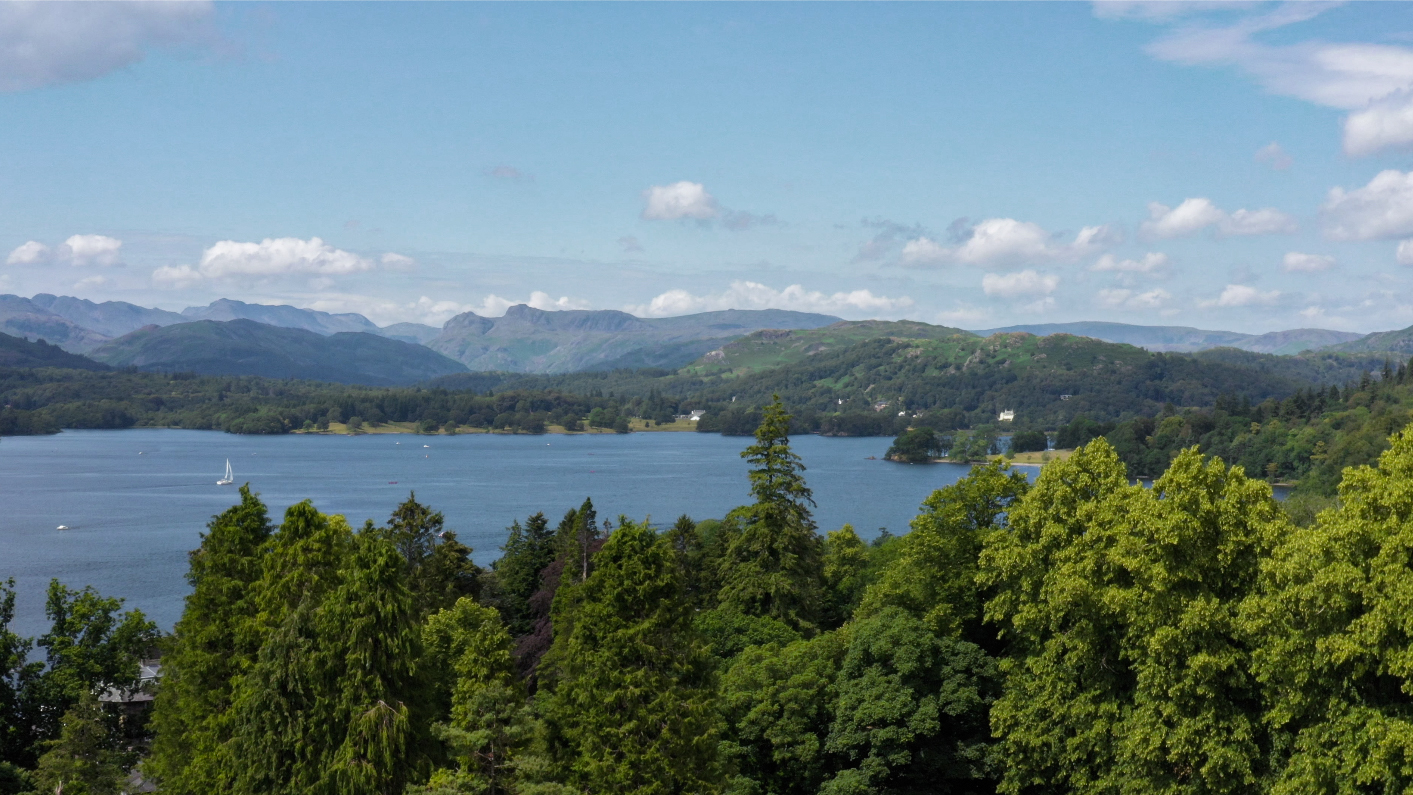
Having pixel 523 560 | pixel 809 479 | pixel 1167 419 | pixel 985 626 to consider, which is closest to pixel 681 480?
pixel 809 479

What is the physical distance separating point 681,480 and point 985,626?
136 m

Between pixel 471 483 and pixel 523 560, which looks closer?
pixel 523 560

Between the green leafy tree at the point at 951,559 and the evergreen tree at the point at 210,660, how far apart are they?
62.1 ft

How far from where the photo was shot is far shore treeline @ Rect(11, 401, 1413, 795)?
66.1 feet

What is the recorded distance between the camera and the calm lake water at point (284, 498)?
282 ft

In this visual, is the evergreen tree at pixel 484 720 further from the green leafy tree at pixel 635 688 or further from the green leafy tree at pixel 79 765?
the green leafy tree at pixel 79 765

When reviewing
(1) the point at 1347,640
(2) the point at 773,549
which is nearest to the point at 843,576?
(2) the point at 773,549

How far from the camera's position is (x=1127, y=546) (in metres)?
24.7

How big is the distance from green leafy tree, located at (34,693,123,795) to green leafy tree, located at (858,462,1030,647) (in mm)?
22273

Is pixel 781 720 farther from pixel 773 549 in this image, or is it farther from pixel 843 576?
pixel 843 576

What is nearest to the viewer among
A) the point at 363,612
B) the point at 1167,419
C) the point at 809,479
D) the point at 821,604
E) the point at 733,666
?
the point at 363,612

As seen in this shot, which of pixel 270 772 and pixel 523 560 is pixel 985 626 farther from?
pixel 523 560

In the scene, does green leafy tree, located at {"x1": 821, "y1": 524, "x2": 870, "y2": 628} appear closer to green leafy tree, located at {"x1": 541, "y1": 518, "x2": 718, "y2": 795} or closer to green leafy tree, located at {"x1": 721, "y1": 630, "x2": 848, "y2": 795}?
green leafy tree, located at {"x1": 721, "y1": 630, "x2": 848, "y2": 795}

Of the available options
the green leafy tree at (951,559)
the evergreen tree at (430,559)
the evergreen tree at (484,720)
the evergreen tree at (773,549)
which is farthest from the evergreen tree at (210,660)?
the green leafy tree at (951,559)
